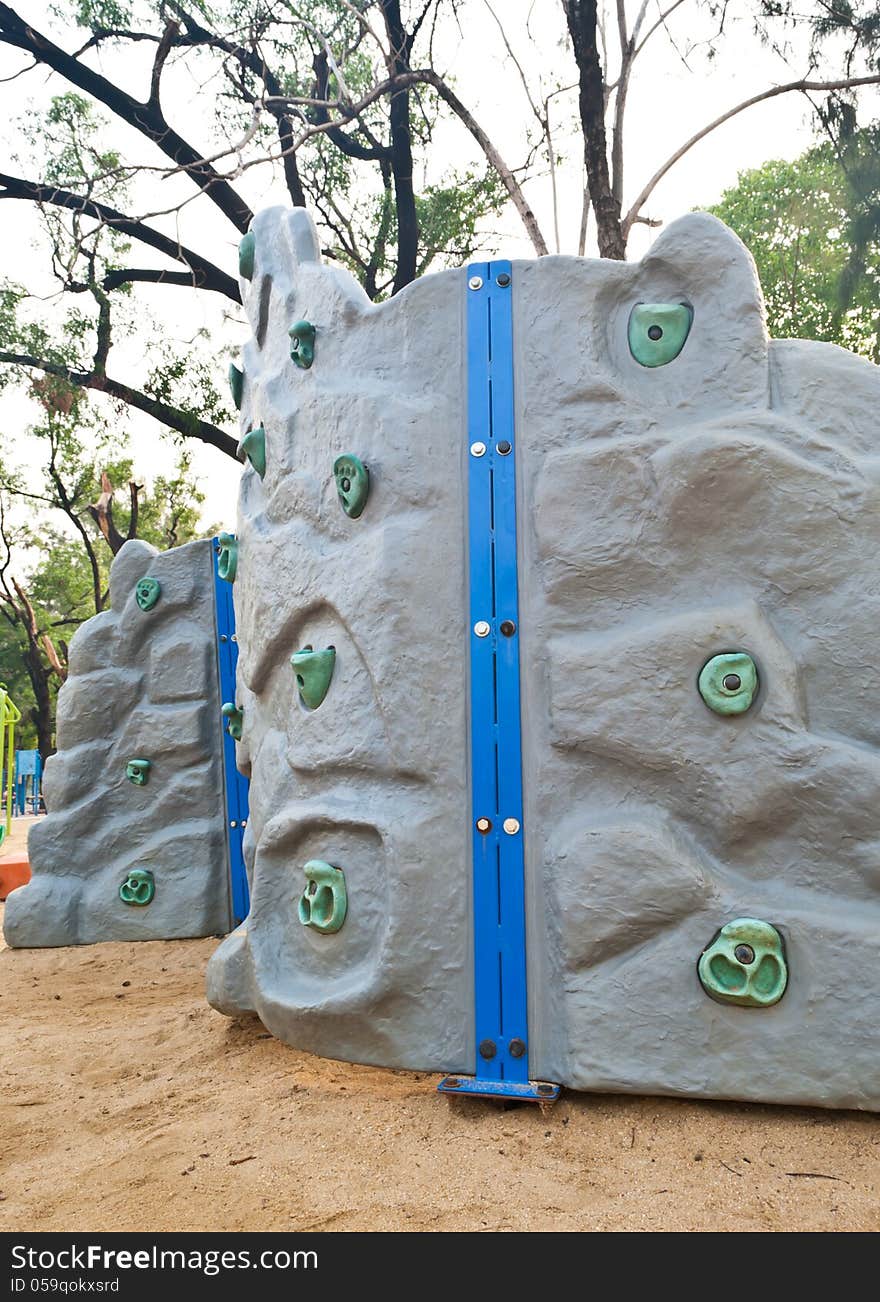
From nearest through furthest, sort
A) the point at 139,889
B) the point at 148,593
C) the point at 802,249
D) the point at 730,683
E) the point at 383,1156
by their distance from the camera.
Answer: the point at 383,1156, the point at 730,683, the point at 139,889, the point at 148,593, the point at 802,249

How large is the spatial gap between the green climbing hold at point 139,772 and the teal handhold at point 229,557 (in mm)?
2122

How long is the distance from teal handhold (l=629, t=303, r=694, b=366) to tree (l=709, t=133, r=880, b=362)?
8.44 metres

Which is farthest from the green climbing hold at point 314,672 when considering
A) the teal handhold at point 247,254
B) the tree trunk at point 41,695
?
the tree trunk at point 41,695

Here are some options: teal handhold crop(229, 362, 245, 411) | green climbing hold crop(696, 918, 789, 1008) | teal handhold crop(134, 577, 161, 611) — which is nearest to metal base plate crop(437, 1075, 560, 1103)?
green climbing hold crop(696, 918, 789, 1008)

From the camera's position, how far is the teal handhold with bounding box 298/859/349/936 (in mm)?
3404

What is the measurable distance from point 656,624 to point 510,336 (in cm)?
108

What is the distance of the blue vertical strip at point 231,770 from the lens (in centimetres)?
621

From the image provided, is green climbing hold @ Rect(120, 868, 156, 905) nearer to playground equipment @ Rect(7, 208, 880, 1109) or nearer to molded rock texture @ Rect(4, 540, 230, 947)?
molded rock texture @ Rect(4, 540, 230, 947)

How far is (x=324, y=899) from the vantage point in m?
3.45

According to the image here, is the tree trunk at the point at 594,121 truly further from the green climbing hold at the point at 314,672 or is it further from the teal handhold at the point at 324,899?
the teal handhold at the point at 324,899

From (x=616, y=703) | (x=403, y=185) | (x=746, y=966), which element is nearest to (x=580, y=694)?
(x=616, y=703)

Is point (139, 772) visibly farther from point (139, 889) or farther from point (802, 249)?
point (802, 249)

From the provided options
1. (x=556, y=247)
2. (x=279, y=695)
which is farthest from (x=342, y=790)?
(x=556, y=247)

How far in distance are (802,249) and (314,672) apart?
1196 centimetres
